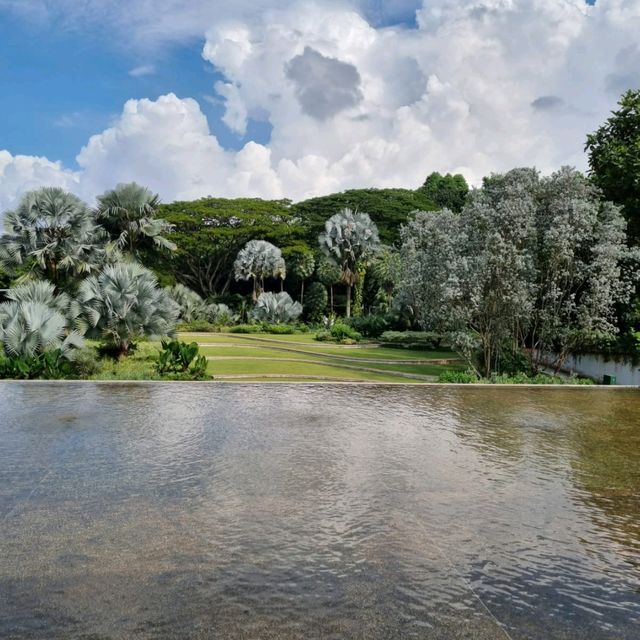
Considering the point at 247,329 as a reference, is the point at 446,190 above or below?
above

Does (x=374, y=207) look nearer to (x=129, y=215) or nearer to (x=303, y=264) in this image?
(x=303, y=264)

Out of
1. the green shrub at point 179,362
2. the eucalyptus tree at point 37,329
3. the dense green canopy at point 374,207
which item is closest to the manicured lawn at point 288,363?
the green shrub at point 179,362

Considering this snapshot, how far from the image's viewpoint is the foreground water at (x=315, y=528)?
3.41 m

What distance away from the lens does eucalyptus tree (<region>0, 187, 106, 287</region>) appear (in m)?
20.8

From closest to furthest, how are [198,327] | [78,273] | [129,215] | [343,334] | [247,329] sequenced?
[78,273] → [129,215] → [343,334] → [247,329] → [198,327]

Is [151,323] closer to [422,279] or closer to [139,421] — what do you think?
[139,421]

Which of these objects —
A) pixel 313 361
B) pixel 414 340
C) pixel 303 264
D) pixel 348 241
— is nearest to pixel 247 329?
pixel 348 241

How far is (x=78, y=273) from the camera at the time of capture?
21766 millimetres

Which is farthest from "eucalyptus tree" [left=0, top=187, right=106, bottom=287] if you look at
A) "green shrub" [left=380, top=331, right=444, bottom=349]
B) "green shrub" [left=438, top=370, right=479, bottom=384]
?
"green shrub" [left=380, top=331, right=444, bottom=349]

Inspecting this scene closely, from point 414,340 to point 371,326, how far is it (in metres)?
5.27

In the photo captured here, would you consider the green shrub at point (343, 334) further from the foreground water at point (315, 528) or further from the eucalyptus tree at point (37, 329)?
the foreground water at point (315, 528)

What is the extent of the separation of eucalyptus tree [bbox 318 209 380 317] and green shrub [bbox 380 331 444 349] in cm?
948

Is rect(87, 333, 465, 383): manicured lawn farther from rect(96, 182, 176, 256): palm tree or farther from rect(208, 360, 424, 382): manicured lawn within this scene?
rect(96, 182, 176, 256): palm tree

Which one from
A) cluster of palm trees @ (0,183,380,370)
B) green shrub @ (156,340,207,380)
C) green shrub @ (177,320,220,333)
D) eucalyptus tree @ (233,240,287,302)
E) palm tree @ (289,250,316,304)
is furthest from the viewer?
palm tree @ (289,250,316,304)
